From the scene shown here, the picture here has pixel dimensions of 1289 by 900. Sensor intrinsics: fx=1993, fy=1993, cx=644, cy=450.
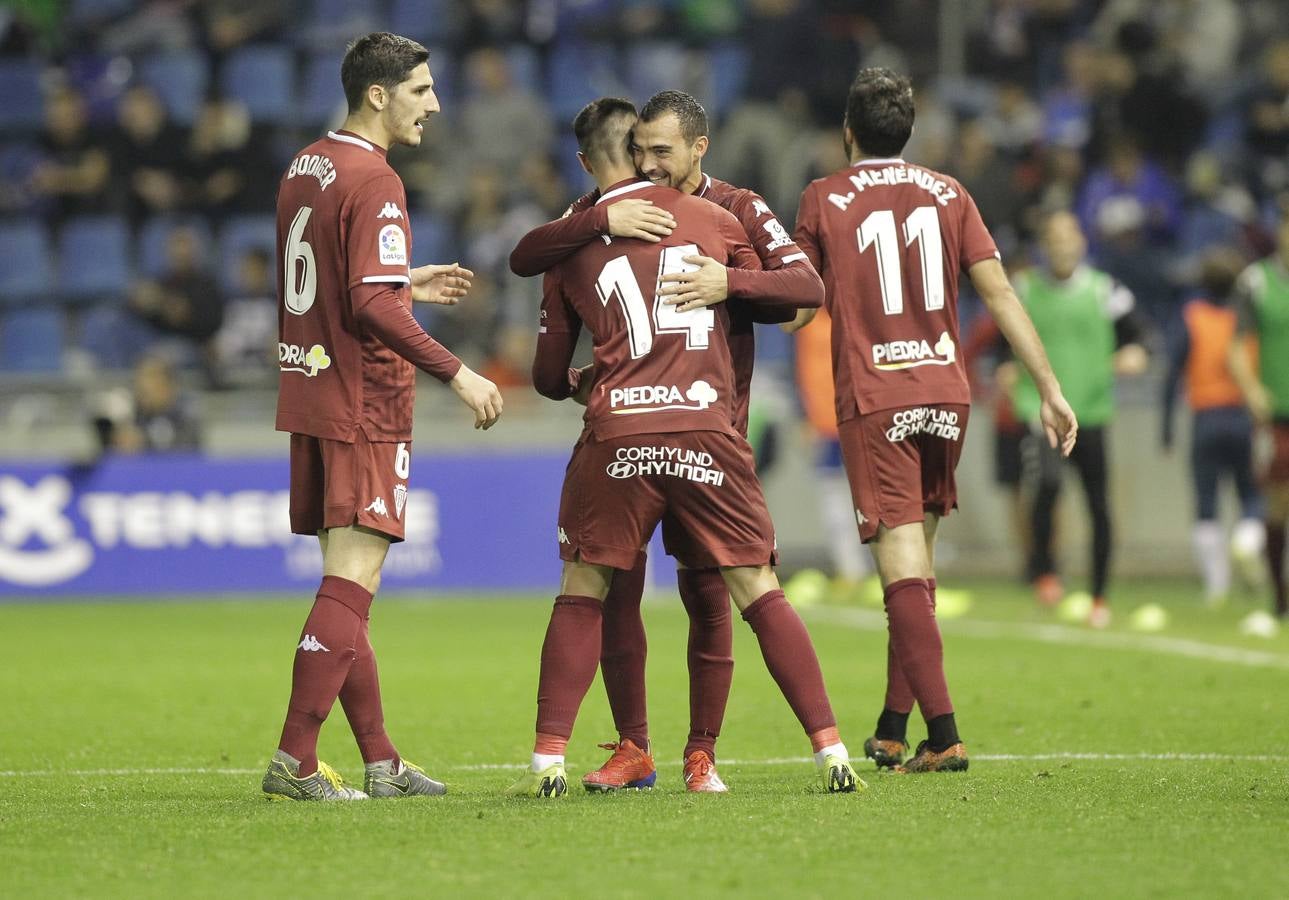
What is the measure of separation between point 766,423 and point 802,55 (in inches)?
182

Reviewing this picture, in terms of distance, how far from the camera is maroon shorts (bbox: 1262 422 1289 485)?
11727 mm

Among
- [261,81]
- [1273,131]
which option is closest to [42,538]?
[261,81]

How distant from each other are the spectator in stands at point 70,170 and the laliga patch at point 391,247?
1377 cm

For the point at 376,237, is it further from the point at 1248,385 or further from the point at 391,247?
the point at 1248,385

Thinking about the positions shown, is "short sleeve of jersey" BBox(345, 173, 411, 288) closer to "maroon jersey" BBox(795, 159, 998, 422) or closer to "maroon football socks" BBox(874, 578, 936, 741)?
"maroon jersey" BBox(795, 159, 998, 422)

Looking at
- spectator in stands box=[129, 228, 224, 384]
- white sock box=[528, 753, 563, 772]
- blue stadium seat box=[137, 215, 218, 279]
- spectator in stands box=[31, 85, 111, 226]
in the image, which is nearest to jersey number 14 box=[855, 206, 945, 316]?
white sock box=[528, 753, 563, 772]

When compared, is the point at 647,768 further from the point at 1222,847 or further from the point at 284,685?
the point at 284,685

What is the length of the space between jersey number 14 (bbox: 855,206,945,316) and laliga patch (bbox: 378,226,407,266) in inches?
65.8

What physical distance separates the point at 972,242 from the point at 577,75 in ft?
46.3

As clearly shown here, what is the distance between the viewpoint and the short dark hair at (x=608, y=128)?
576 cm

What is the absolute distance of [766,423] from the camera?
15.7 metres

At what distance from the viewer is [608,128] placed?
18.9 ft

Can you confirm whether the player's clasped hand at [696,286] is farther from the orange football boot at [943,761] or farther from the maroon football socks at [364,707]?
A: the orange football boot at [943,761]

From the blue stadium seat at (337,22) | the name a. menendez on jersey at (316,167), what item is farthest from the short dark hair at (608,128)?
the blue stadium seat at (337,22)
